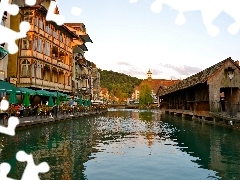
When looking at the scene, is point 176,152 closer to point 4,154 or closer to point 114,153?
point 114,153

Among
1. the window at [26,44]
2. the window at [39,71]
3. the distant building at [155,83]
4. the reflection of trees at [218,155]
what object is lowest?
the reflection of trees at [218,155]

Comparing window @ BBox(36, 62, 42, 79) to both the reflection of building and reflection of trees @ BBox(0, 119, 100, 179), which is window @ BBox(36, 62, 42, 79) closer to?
the reflection of building

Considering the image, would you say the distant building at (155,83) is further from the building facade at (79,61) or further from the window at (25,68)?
the window at (25,68)

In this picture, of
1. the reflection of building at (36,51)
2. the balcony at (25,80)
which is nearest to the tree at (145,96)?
the reflection of building at (36,51)

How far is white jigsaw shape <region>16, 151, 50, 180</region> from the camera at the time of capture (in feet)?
30.3

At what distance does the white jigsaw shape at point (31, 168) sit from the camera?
924 centimetres

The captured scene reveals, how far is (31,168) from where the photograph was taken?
10.2m

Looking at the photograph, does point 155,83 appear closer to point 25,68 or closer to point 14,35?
point 25,68

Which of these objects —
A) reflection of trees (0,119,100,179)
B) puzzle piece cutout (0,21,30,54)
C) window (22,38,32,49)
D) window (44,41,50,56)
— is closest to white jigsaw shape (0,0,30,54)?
puzzle piece cutout (0,21,30,54)

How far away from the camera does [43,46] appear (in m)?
43.6

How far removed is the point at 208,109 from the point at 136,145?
2166 cm

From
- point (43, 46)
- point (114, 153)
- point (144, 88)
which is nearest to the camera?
point (114, 153)

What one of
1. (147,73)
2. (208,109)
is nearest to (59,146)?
(208,109)

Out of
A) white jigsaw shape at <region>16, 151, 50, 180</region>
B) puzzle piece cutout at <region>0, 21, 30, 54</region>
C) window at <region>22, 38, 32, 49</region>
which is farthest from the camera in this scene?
window at <region>22, 38, 32, 49</region>
